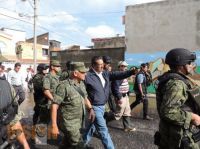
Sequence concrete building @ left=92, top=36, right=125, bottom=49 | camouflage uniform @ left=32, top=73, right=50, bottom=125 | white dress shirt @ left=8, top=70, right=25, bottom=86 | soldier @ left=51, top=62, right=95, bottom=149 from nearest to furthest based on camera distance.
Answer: soldier @ left=51, top=62, right=95, bottom=149
camouflage uniform @ left=32, top=73, right=50, bottom=125
white dress shirt @ left=8, top=70, right=25, bottom=86
concrete building @ left=92, top=36, right=125, bottom=49

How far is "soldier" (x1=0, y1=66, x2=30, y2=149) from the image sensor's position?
295 cm

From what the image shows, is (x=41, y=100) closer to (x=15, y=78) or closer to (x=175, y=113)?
(x=15, y=78)

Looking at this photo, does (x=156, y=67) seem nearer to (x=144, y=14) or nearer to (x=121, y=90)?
(x=144, y=14)

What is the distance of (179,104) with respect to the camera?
3.33 metres

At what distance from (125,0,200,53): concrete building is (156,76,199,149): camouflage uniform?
58.0 feet

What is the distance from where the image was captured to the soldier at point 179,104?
3340mm

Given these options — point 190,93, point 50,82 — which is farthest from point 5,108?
point 50,82

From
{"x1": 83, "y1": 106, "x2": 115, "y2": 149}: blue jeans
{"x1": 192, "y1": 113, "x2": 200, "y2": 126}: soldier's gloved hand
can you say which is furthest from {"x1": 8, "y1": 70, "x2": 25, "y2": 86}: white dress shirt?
{"x1": 192, "y1": 113, "x2": 200, "y2": 126}: soldier's gloved hand

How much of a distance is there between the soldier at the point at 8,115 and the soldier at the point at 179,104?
1317 mm

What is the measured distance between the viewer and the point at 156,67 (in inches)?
851

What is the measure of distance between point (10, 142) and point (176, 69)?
5.45 feet

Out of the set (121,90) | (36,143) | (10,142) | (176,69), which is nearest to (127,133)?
(121,90)

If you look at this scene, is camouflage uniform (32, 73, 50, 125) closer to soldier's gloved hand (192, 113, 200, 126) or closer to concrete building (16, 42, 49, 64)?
soldier's gloved hand (192, 113, 200, 126)

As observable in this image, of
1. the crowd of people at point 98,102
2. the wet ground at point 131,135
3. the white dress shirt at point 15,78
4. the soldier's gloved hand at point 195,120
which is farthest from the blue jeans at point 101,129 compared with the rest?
the white dress shirt at point 15,78
